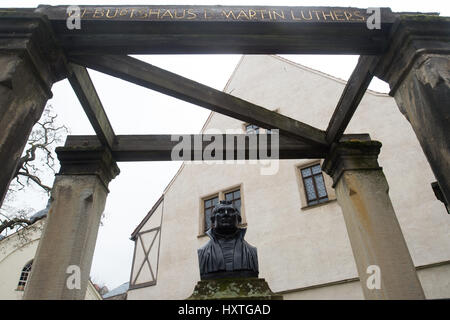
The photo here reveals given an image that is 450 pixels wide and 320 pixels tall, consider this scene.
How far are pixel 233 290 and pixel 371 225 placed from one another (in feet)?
5.80

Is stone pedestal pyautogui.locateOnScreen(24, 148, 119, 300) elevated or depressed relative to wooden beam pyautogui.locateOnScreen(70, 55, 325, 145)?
depressed

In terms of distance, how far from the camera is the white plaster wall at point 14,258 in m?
17.0

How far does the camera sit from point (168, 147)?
13.3 ft

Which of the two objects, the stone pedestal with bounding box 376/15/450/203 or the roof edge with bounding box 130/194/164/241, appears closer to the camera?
the stone pedestal with bounding box 376/15/450/203

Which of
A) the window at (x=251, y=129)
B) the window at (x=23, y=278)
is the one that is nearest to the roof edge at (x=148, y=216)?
the window at (x=251, y=129)

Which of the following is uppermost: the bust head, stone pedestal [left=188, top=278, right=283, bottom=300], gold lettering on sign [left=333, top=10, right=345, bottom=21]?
gold lettering on sign [left=333, top=10, right=345, bottom=21]

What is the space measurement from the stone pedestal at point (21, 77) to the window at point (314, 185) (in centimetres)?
827

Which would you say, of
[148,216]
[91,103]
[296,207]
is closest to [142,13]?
[91,103]

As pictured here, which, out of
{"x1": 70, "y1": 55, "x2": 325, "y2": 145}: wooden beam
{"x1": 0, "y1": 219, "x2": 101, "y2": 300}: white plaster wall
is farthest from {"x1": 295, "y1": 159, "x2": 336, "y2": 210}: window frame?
{"x1": 0, "y1": 219, "x2": 101, "y2": 300}: white plaster wall

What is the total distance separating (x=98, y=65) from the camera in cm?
304

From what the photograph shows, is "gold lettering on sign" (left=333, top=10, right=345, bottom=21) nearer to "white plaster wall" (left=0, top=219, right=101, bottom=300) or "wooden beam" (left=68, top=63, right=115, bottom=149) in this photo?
"wooden beam" (left=68, top=63, right=115, bottom=149)

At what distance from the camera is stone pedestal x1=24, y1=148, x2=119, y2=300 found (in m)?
3.12

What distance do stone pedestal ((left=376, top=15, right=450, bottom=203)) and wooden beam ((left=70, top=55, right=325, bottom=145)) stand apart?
54.5 inches
